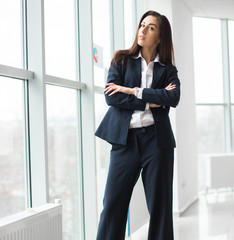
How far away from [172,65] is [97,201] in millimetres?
1370

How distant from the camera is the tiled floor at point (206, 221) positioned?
354cm

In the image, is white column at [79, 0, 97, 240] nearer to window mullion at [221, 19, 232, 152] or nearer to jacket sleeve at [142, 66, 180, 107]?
jacket sleeve at [142, 66, 180, 107]

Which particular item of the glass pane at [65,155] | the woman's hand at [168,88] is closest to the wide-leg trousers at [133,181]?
the woman's hand at [168,88]

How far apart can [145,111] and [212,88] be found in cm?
432

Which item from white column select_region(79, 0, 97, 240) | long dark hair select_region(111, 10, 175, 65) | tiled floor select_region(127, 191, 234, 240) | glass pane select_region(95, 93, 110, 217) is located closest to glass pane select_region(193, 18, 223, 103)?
tiled floor select_region(127, 191, 234, 240)

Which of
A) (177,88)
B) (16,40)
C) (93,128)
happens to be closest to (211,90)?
(93,128)

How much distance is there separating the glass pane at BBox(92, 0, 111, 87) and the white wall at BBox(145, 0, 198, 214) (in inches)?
40.1

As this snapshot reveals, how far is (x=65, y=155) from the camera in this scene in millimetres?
2852

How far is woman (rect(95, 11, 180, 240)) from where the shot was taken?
87.4 inches

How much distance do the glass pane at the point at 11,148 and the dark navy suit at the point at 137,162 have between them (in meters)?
0.50

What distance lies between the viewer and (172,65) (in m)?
2.41

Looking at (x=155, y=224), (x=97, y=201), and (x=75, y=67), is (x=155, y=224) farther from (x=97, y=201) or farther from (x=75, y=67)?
(x=75, y=67)

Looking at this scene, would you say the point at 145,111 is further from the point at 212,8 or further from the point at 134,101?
the point at 212,8

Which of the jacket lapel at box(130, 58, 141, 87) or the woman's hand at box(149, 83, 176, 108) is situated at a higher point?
the jacket lapel at box(130, 58, 141, 87)
